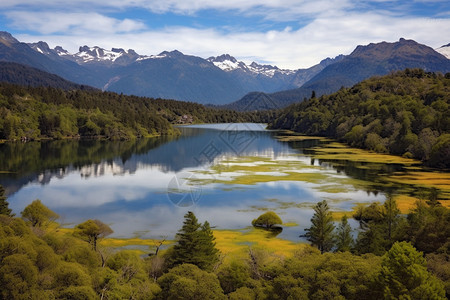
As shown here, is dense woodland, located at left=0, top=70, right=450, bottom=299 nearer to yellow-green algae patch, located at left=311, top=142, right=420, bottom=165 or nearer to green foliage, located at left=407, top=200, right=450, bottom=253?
green foliage, located at left=407, top=200, right=450, bottom=253

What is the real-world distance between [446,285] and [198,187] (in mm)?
46517

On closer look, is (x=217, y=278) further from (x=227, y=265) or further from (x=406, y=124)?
(x=406, y=124)

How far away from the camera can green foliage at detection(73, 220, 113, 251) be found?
36.2 meters

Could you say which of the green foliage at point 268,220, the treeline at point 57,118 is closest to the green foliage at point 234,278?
the green foliage at point 268,220

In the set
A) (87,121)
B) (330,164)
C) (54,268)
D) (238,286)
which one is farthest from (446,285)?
(87,121)

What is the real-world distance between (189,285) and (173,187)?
4524 cm

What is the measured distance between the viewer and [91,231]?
37750mm

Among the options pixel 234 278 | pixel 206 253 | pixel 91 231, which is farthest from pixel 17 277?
pixel 91 231

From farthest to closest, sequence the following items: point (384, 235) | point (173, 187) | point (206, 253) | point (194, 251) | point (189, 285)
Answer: point (173, 187) < point (384, 235) < point (206, 253) < point (194, 251) < point (189, 285)

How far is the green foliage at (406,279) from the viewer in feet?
60.7

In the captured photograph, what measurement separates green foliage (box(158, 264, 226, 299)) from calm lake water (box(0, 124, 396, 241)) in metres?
16.9

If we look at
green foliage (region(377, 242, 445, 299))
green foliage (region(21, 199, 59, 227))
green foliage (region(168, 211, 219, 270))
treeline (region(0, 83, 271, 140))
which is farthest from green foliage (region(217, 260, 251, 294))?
treeline (region(0, 83, 271, 140))

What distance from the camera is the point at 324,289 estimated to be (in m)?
21.1

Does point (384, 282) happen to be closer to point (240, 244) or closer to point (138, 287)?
point (138, 287)
